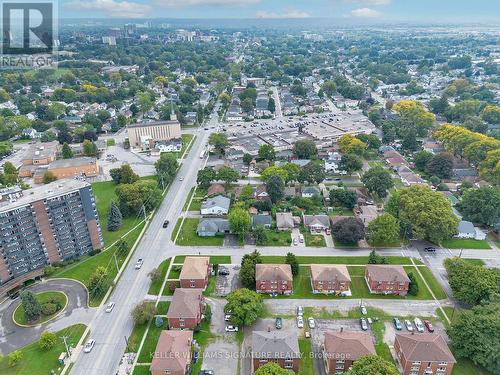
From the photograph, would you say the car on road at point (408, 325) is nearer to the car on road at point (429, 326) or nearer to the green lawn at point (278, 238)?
the car on road at point (429, 326)

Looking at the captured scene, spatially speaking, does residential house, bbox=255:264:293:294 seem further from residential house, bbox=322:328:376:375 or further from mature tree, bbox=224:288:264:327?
residential house, bbox=322:328:376:375

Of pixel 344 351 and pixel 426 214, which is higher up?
pixel 426 214

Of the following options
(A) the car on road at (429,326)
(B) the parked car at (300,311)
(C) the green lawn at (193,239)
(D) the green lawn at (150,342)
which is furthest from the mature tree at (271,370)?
(C) the green lawn at (193,239)

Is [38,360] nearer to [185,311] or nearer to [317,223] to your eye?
[185,311]

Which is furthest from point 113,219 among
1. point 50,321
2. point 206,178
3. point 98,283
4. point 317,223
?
point 317,223

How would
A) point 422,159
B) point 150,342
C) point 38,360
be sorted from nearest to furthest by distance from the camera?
point 38,360 < point 150,342 < point 422,159

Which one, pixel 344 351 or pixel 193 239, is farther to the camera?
pixel 193 239

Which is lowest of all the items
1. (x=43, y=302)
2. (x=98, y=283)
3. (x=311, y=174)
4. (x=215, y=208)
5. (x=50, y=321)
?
(x=50, y=321)
